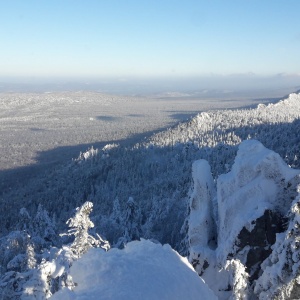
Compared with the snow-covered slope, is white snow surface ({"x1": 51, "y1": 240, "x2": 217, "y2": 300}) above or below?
above

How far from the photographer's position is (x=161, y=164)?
163 metres

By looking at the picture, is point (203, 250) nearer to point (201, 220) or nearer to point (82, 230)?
point (201, 220)

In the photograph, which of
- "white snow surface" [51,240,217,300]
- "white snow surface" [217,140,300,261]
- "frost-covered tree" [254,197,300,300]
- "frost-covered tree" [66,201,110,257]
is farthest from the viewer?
"white snow surface" [217,140,300,261]

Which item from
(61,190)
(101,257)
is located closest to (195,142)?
(61,190)

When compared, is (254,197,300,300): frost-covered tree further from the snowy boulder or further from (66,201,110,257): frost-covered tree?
(66,201,110,257): frost-covered tree

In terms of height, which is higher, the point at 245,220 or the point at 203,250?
the point at 245,220

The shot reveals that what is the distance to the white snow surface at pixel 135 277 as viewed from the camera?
9406 mm

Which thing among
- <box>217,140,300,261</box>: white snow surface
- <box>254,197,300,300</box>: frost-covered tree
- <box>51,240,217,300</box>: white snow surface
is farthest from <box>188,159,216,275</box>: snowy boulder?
<box>51,240,217,300</box>: white snow surface

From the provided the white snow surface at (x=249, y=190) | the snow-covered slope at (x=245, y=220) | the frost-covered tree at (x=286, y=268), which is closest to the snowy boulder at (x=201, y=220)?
the snow-covered slope at (x=245, y=220)

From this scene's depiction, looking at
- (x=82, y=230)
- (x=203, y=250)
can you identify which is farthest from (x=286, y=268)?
(x=82, y=230)

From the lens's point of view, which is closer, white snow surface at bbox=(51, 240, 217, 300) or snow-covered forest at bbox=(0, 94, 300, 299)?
white snow surface at bbox=(51, 240, 217, 300)

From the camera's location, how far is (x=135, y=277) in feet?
32.8

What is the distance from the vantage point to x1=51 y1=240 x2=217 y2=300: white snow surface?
9.41 meters

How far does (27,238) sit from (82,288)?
49.6 ft
